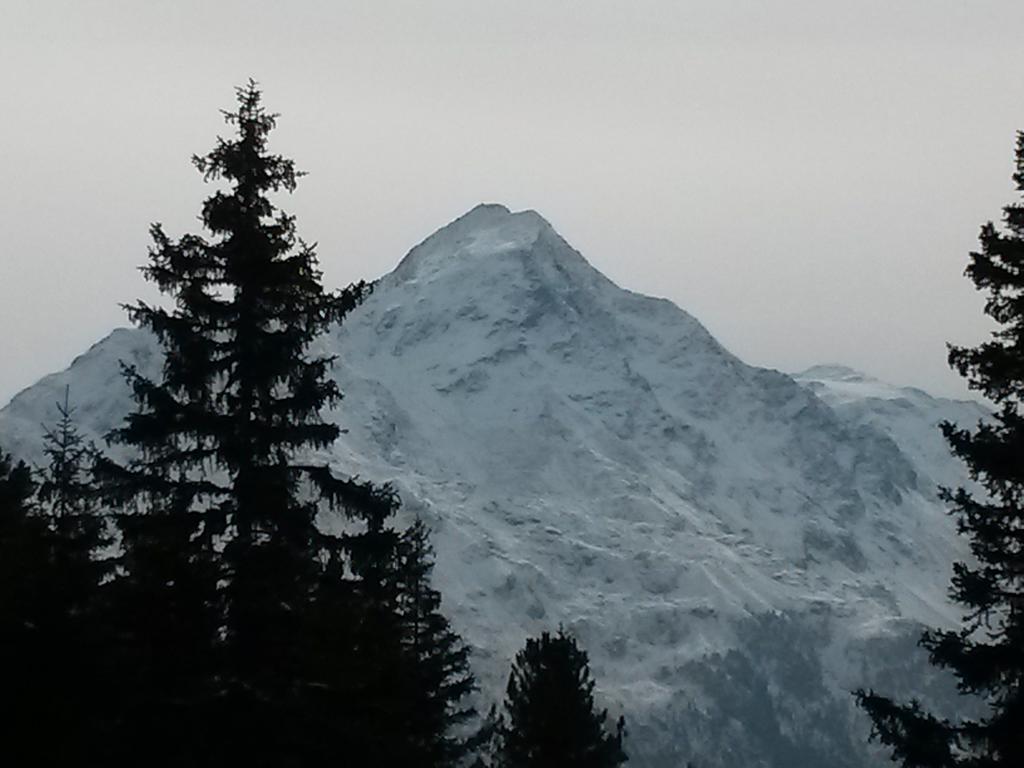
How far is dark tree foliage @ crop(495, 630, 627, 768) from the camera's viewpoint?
47000 mm

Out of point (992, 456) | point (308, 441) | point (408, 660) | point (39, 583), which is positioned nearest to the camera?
point (39, 583)

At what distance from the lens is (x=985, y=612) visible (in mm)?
26406

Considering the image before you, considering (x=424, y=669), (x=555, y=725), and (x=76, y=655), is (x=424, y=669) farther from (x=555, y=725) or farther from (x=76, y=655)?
(x=76, y=655)

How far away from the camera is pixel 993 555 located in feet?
85.4

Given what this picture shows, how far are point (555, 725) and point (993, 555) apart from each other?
76.6 ft

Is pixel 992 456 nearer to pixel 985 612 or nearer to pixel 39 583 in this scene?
pixel 985 612

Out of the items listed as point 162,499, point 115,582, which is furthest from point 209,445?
point 115,582

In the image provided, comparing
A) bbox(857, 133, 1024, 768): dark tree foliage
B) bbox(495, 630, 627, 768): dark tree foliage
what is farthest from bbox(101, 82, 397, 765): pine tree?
bbox(495, 630, 627, 768): dark tree foliage

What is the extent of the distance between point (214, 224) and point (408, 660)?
9265 millimetres

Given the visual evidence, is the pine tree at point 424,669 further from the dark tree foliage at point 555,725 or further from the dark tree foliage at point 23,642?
the dark tree foliage at point 23,642

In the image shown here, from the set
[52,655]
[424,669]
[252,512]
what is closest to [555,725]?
[424,669]

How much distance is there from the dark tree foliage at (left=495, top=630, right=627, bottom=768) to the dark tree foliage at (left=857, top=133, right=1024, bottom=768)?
20899mm

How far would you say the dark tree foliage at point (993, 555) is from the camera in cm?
2598

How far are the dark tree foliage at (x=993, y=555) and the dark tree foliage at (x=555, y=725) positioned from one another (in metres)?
20.9
